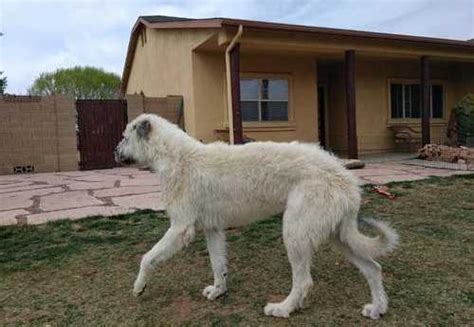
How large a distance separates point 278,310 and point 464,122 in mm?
13541

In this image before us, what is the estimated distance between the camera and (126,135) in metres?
3.29

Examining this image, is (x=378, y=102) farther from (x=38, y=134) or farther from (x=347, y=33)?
(x=38, y=134)

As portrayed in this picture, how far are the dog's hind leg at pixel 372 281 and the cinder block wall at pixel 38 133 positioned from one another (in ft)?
33.6

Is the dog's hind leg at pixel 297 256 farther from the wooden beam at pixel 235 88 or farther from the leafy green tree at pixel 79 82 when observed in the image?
the leafy green tree at pixel 79 82

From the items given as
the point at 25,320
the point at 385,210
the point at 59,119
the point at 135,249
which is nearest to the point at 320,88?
the point at 59,119

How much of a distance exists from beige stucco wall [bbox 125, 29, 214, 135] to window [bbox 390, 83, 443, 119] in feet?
24.3

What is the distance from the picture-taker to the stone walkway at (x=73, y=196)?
19.4 ft

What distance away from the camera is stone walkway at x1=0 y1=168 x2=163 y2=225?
5922 millimetres

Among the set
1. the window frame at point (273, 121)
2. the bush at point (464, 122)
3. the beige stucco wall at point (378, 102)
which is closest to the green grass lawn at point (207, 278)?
the window frame at point (273, 121)

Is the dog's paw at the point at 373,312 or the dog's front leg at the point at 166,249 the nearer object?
the dog's paw at the point at 373,312

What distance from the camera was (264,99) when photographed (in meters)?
12.9

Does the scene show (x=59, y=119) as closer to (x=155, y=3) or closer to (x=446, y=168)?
(x=155, y=3)

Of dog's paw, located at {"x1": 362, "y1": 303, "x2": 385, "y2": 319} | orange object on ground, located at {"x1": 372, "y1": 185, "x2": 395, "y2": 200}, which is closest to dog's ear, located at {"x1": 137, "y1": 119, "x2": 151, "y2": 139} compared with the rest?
dog's paw, located at {"x1": 362, "y1": 303, "x2": 385, "y2": 319}

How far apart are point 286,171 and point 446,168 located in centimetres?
800
